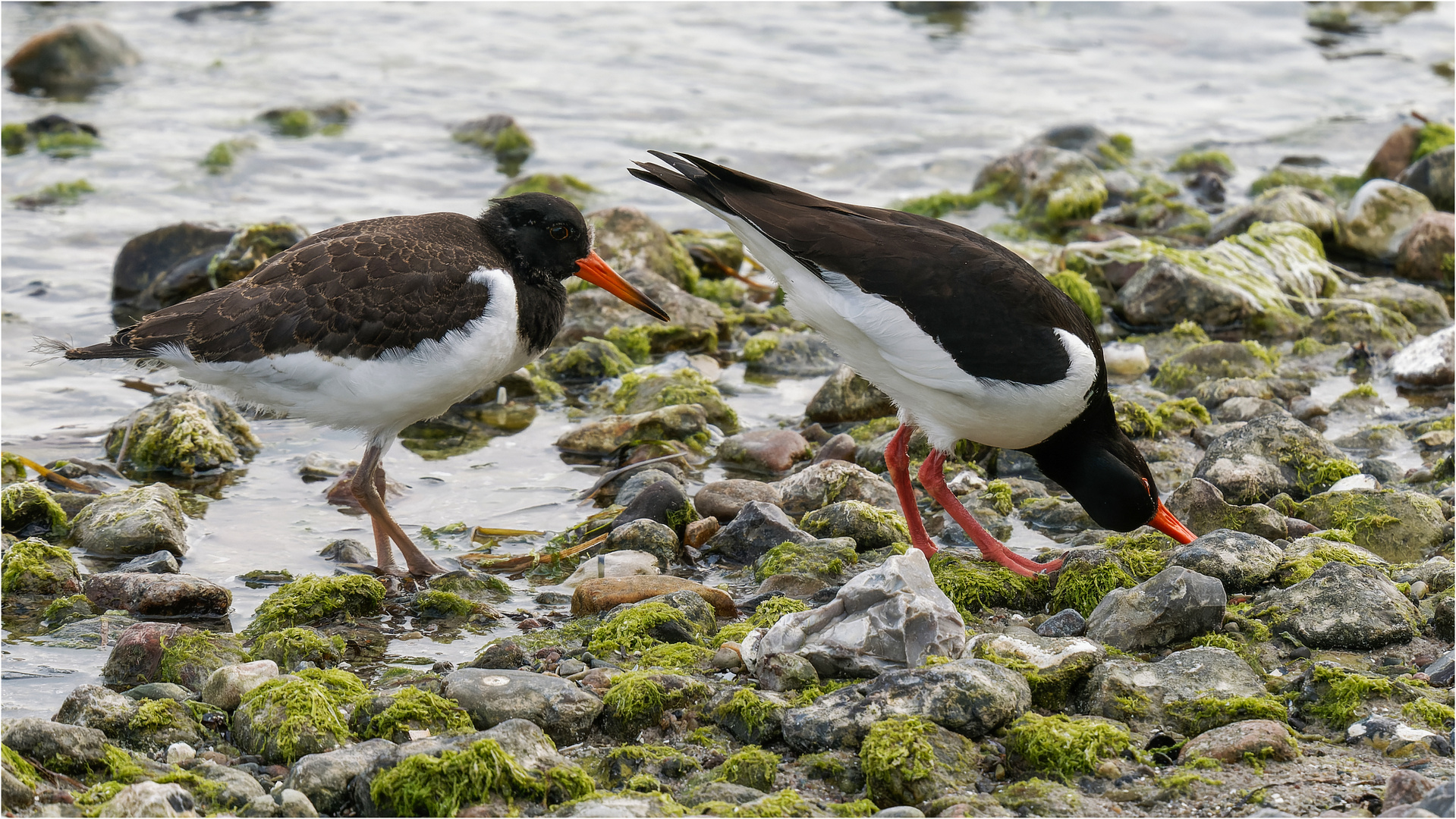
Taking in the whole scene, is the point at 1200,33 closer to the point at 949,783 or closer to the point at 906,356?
the point at 906,356

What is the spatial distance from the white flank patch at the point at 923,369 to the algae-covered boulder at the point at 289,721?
106 inches

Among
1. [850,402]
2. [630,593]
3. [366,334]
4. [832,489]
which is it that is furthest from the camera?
[850,402]

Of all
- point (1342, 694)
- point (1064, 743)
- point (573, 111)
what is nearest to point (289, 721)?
point (1064, 743)

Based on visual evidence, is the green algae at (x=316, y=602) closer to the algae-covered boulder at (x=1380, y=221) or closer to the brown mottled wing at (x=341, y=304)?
the brown mottled wing at (x=341, y=304)

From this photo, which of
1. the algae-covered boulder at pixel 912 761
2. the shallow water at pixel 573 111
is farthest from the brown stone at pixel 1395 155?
the algae-covered boulder at pixel 912 761

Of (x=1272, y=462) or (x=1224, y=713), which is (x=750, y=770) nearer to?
(x=1224, y=713)

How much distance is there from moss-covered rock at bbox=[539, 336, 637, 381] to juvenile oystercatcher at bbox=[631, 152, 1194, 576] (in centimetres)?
256

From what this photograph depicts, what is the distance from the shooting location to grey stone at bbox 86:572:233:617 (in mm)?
5355

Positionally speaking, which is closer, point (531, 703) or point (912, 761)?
point (912, 761)

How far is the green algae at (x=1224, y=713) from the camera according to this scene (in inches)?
168

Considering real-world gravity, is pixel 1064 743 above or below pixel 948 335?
below

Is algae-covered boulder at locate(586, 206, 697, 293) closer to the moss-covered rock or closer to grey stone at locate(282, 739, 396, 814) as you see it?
the moss-covered rock

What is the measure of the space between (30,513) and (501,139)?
308 inches

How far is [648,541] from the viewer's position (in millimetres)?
6047
